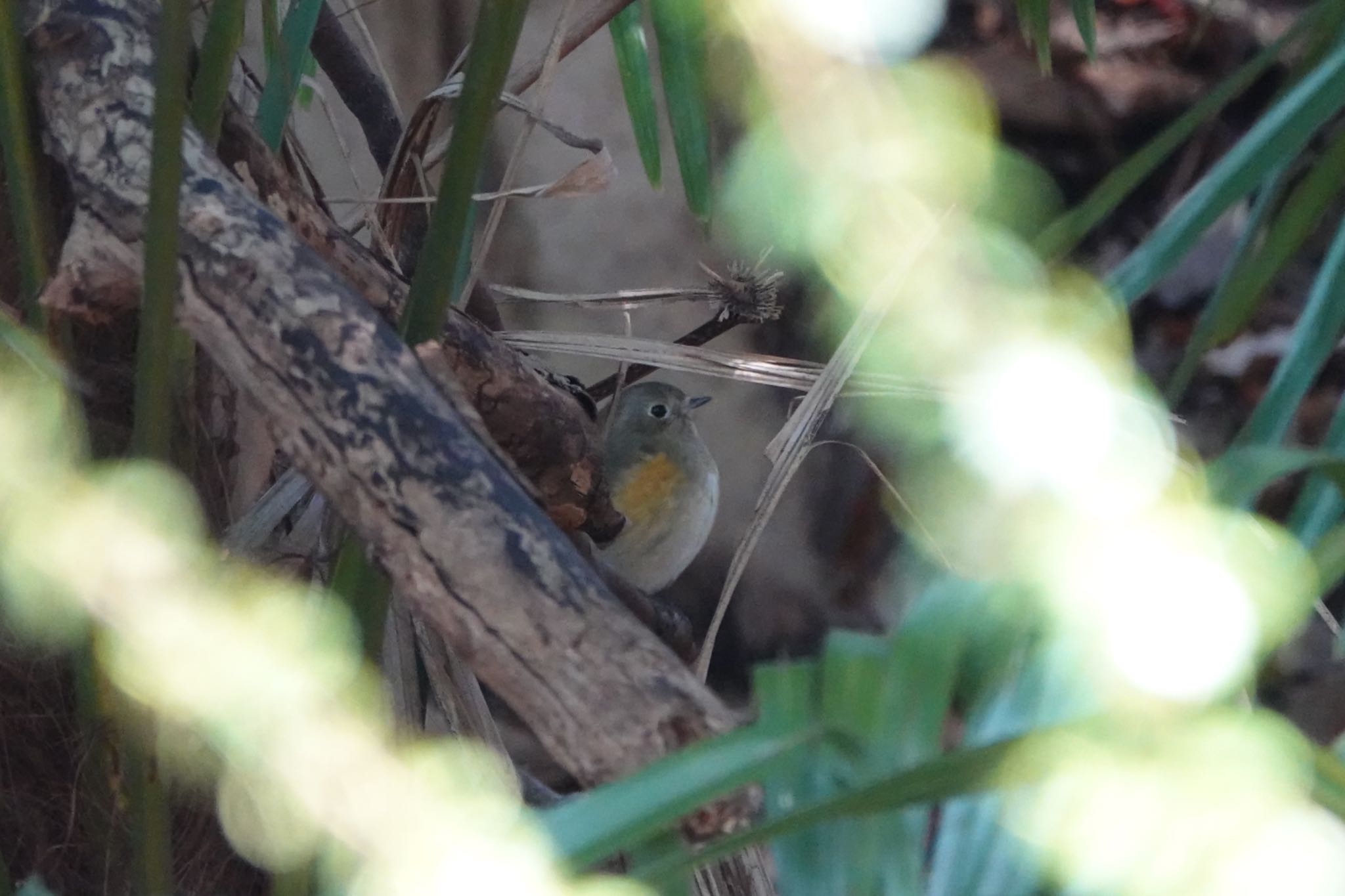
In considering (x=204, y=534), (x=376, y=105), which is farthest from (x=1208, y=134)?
(x=204, y=534)

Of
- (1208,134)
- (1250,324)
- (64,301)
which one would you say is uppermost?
(64,301)

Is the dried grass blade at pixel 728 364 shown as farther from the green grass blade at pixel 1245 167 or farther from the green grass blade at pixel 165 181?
the green grass blade at pixel 165 181

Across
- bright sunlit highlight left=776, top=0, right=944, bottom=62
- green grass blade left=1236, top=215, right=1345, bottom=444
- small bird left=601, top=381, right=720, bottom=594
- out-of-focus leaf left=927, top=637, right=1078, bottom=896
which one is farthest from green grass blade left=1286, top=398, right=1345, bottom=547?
bright sunlit highlight left=776, top=0, right=944, bottom=62

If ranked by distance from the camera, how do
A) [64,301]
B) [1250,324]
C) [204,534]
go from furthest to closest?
1. [1250,324]
2. [204,534]
3. [64,301]

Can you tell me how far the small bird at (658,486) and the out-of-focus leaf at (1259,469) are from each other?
3.24ft

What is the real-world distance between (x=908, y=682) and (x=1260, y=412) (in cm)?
30

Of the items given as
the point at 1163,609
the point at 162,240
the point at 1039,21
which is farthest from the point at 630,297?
the point at 1163,609

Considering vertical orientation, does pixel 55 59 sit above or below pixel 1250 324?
above

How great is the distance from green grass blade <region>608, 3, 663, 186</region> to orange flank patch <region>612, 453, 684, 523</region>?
57 centimetres

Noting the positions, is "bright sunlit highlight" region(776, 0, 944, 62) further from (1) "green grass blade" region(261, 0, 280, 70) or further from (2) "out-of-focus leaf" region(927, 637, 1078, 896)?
(2) "out-of-focus leaf" region(927, 637, 1078, 896)

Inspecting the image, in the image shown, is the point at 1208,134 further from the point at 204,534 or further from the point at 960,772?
the point at 960,772

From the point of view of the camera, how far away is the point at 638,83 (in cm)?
94

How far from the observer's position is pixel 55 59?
0.62 meters

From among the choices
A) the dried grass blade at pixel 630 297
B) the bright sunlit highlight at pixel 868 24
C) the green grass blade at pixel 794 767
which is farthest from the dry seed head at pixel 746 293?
the bright sunlit highlight at pixel 868 24
